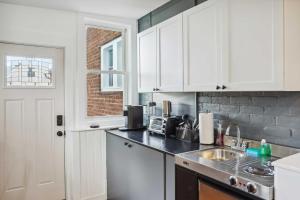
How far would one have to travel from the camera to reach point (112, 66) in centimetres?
357

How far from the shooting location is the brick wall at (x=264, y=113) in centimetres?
174

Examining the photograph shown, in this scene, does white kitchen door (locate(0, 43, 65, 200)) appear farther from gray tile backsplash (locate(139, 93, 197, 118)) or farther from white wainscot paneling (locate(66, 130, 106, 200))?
gray tile backsplash (locate(139, 93, 197, 118))

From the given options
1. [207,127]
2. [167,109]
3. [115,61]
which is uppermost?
[115,61]

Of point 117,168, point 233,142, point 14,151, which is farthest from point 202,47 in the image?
point 14,151

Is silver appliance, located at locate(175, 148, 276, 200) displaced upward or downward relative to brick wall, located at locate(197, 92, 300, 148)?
downward

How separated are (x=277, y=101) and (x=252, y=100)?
22 centimetres

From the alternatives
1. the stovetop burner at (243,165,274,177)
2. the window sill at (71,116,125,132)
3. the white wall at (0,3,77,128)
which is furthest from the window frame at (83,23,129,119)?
the stovetop burner at (243,165,274,177)

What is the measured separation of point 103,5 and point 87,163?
200 cm

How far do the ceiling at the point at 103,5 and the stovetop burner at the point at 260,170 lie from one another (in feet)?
7.06

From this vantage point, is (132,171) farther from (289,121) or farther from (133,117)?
(289,121)

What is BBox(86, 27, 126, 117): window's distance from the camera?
335 centimetres

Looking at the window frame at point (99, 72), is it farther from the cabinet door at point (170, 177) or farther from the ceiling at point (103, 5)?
the cabinet door at point (170, 177)

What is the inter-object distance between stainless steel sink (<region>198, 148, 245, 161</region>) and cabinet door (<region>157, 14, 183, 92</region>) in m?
0.68

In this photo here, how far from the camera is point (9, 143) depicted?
2848mm
